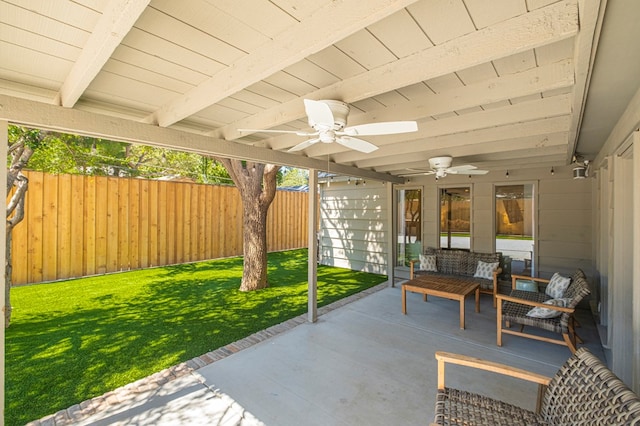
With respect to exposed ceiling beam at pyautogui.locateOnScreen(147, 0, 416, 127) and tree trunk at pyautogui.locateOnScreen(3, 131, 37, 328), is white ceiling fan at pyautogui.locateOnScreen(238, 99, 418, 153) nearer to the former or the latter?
exposed ceiling beam at pyautogui.locateOnScreen(147, 0, 416, 127)

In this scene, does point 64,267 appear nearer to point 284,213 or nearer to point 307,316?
point 307,316

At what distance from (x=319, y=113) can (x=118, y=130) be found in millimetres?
1881

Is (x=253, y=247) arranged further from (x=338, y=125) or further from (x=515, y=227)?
(x=515, y=227)

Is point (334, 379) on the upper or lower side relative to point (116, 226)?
lower

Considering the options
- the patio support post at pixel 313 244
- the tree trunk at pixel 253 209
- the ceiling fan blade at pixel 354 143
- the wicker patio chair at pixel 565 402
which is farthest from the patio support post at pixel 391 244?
the wicker patio chair at pixel 565 402

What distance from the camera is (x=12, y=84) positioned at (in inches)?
84.2

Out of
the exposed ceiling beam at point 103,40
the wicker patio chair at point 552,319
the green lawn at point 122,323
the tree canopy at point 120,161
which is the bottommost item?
the green lawn at point 122,323

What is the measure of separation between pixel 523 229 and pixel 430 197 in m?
1.99

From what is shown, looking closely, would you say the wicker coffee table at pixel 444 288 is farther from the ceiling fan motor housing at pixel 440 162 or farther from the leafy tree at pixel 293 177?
the leafy tree at pixel 293 177

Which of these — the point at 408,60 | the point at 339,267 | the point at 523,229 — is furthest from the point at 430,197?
the point at 408,60

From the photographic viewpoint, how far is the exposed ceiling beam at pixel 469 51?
4.41ft

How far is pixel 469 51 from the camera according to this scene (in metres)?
1.58

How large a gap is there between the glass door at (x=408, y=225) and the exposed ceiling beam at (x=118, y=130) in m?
4.26

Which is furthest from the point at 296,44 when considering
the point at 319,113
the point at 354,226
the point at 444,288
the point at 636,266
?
the point at 354,226
